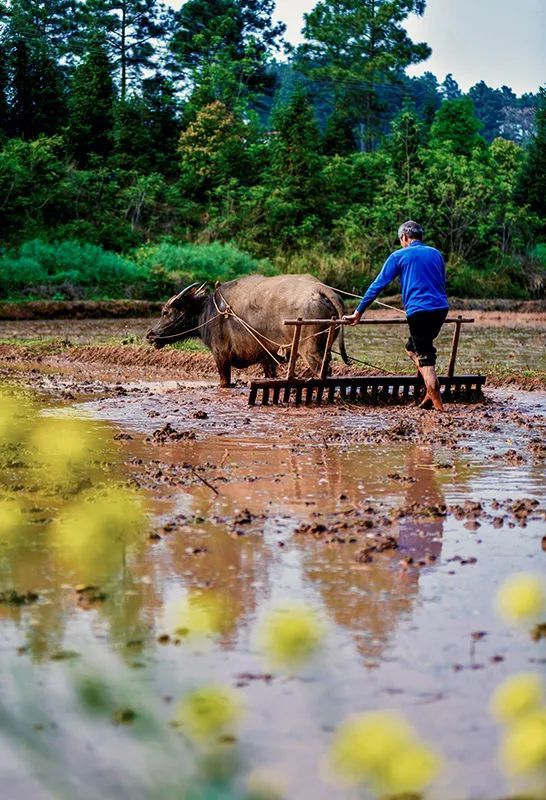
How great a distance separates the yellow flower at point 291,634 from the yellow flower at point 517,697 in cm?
64

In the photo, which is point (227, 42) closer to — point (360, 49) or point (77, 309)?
point (360, 49)

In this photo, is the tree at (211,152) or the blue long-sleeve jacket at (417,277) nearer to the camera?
the blue long-sleeve jacket at (417,277)

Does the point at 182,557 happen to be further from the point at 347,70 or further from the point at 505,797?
the point at 347,70

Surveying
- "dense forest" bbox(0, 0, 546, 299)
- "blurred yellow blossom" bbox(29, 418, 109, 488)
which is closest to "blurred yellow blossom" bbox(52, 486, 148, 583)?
"blurred yellow blossom" bbox(29, 418, 109, 488)

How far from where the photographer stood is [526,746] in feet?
9.67

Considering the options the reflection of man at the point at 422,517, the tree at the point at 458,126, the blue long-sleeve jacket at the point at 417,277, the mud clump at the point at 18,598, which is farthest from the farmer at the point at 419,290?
→ the tree at the point at 458,126

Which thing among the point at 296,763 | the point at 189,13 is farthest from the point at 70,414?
the point at 189,13

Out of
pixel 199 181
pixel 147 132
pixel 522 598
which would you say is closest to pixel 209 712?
pixel 522 598

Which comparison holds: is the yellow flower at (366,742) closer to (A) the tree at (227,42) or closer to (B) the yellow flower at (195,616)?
(B) the yellow flower at (195,616)

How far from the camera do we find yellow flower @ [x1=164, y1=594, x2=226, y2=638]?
419 cm

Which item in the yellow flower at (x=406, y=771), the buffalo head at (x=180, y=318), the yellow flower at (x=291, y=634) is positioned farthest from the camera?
the buffalo head at (x=180, y=318)

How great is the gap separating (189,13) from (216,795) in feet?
160

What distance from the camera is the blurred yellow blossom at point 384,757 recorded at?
2.54 metres

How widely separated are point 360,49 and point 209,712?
54.3 meters
